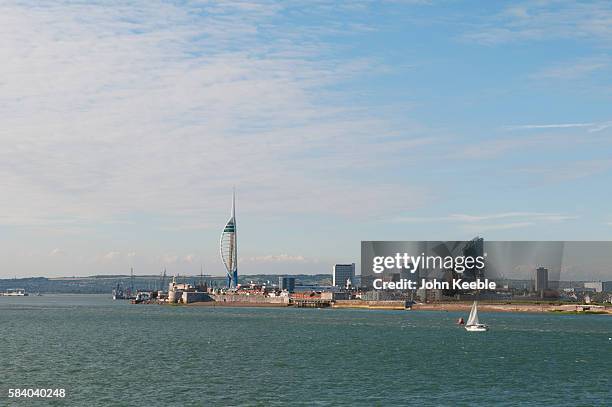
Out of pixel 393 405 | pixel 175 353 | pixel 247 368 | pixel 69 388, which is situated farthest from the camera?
pixel 175 353

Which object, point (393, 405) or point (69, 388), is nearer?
point (393, 405)

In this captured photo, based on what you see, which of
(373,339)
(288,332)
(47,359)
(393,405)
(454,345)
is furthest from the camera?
(288,332)

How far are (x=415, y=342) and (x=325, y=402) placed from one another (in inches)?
2625

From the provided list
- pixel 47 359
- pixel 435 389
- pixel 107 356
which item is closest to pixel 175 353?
pixel 107 356

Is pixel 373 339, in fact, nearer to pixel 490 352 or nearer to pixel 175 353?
pixel 490 352

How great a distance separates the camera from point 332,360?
95.4 m

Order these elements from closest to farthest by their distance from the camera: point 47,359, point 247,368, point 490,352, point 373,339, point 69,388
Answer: point 69,388 < point 247,368 < point 47,359 < point 490,352 < point 373,339

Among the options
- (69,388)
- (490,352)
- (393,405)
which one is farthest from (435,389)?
(490,352)

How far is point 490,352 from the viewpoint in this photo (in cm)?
11138

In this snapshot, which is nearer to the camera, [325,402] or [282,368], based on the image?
[325,402]

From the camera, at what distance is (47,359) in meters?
93.8

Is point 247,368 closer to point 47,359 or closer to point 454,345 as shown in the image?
point 47,359

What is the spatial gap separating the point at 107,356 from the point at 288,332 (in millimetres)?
57126

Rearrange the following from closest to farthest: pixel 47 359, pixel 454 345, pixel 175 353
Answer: pixel 47 359 < pixel 175 353 < pixel 454 345
